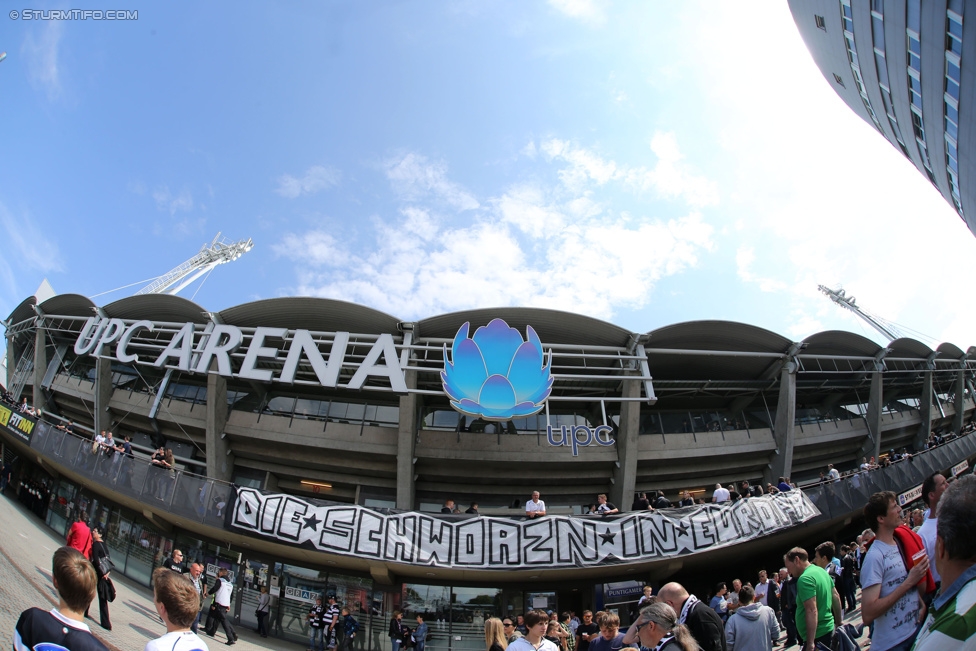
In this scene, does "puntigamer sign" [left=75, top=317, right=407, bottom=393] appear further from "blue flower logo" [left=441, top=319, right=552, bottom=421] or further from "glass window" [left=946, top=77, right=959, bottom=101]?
"glass window" [left=946, top=77, right=959, bottom=101]

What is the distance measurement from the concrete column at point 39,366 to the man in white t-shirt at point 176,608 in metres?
32.1

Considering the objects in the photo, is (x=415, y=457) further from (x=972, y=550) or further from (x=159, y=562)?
(x=972, y=550)

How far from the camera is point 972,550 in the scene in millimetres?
2451

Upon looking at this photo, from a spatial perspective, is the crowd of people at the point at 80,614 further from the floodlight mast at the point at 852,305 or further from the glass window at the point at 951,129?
the floodlight mast at the point at 852,305

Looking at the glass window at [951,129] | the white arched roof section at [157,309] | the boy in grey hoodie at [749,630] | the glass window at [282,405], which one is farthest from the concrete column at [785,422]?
the white arched roof section at [157,309]

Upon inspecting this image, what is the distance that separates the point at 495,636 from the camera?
670cm

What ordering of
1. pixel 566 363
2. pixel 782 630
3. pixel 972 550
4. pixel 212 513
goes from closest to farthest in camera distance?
pixel 972 550
pixel 782 630
pixel 212 513
pixel 566 363

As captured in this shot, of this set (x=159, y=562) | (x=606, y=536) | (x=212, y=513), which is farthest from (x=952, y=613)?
(x=159, y=562)

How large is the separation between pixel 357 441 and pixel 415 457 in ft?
8.59

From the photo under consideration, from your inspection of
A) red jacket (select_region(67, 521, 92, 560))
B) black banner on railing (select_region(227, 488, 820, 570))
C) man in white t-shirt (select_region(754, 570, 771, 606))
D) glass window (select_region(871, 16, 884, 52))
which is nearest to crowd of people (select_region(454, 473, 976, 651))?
man in white t-shirt (select_region(754, 570, 771, 606))

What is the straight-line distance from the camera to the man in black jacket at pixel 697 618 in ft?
18.5

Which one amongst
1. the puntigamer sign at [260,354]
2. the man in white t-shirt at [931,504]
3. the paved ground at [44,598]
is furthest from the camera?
the puntigamer sign at [260,354]

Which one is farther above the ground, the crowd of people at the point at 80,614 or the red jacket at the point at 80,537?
the crowd of people at the point at 80,614

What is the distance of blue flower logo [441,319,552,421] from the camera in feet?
57.3
